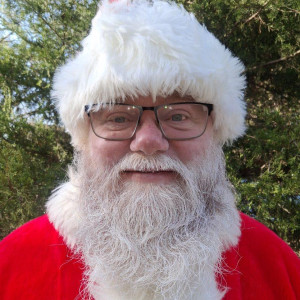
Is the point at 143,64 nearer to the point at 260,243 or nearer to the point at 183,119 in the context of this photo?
the point at 183,119

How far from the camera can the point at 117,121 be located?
1.36m

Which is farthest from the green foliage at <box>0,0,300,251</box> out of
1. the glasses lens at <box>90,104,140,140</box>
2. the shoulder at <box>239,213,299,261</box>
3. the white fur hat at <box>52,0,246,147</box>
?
the glasses lens at <box>90,104,140,140</box>

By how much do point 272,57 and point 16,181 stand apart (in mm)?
2555

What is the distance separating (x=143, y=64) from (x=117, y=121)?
261 mm

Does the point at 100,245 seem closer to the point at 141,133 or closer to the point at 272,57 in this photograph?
the point at 141,133

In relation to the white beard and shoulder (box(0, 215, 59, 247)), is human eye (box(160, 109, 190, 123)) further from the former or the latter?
shoulder (box(0, 215, 59, 247))

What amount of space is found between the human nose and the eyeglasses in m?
0.02

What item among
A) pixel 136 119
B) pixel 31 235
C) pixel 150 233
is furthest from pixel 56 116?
pixel 150 233

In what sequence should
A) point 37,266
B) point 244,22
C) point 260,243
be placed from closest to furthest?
point 37,266 < point 260,243 < point 244,22

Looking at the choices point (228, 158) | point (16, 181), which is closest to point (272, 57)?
point (228, 158)

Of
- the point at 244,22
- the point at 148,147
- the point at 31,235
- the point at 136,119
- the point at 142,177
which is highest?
the point at 244,22

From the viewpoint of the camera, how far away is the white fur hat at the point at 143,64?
1.29m

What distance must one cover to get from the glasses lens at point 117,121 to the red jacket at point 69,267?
645mm

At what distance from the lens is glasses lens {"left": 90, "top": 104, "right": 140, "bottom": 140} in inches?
52.7
